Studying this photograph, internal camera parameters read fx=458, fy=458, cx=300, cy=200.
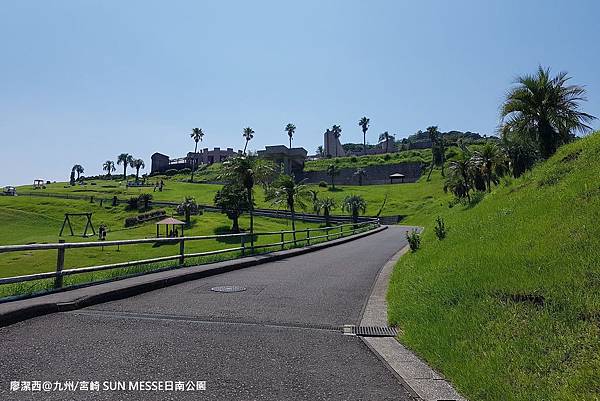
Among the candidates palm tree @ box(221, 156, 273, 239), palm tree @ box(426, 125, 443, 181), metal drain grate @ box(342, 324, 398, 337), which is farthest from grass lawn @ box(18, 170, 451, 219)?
metal drain grate @ box(342, 324, 398, 337)

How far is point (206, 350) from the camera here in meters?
5.63

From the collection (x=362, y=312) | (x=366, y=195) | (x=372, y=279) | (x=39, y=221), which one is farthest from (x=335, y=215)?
(x=362, y=312)

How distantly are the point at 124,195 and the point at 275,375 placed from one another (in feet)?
337

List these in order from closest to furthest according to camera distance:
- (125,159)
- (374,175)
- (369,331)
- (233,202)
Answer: (369,331), (233,202), (374,175), (125,159)

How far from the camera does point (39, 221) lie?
6862cm

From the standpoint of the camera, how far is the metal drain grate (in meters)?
6.75

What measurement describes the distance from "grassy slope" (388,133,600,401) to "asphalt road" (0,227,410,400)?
83cm

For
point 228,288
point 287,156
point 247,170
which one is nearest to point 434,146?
point 287,156

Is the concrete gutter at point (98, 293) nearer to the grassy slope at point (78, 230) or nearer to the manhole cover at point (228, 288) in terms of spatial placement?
the manhole cover at point (228, 288)

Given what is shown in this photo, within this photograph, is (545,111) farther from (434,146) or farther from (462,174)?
(434,146)

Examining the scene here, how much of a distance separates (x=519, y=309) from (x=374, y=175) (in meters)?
127

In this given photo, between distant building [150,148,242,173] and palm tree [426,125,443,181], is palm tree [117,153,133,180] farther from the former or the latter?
palm tree [426,125,443,181]

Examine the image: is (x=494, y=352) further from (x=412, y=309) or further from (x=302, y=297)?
(x=302, y=297)

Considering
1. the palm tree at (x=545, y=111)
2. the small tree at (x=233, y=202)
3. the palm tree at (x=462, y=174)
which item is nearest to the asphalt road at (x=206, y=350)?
the palm tree at (x=545, y=111)
